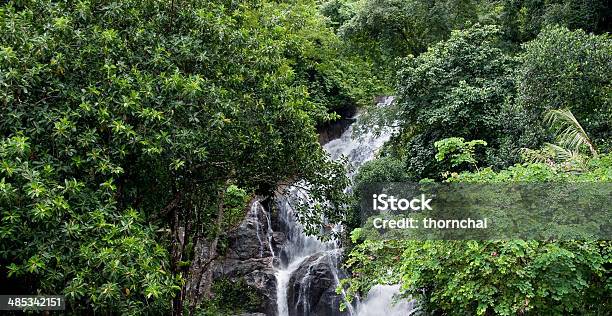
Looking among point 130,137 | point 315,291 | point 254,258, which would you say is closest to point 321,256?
point 315,291

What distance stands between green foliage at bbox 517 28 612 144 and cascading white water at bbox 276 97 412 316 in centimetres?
381

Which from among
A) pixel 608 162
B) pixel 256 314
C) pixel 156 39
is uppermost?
pixel 156 39

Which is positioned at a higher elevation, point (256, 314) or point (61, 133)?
point (61, 133)

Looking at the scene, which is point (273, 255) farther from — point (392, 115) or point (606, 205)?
point (606, 205)

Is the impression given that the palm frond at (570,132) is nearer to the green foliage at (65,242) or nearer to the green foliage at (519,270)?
the green foliage at (519,270)

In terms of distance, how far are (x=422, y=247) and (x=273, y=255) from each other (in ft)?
27.9

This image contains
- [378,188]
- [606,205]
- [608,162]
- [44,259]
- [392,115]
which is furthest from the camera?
[392,115]

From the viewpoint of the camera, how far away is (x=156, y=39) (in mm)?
7145

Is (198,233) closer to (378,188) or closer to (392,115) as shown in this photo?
(378,188)

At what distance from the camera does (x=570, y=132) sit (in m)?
8.92

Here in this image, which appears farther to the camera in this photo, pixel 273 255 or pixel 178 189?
pixel 273 255

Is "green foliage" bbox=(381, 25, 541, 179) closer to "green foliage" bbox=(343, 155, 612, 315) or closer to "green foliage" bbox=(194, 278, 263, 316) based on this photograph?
"green foliage" bbox=(343, 155, 612, 315)

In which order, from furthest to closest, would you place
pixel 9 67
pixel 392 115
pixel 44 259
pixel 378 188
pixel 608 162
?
1. pixel 392 115
2. pixel 378 188
3. pixel 608 162
4. pixel 9 67
5. pixel 44 259

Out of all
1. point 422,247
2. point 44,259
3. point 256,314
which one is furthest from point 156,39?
point 256,314
